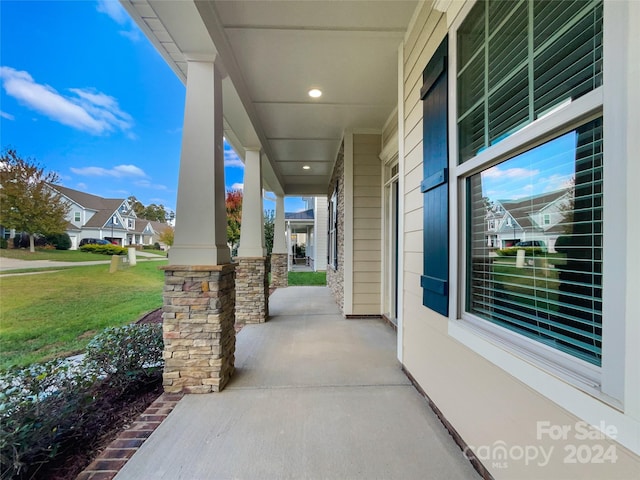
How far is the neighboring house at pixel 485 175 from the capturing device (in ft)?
3.04

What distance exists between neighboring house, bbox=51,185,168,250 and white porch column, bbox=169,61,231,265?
1023mm

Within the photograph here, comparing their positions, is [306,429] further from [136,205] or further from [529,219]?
[136,205]

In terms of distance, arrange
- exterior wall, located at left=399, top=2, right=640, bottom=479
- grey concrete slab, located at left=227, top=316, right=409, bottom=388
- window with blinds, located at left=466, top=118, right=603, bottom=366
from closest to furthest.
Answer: exterior wall, located at left=399, top=2, right=640, bottom=479 → window with blinds, located at left=466, top=118, right=603, bottom=366 → grey concrete slab, located at left=227, top=316, right=409, bottom=388

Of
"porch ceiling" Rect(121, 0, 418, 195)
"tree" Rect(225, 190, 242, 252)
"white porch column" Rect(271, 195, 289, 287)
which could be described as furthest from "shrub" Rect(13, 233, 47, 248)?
"tree" Rect(225, 190, 242, 252)

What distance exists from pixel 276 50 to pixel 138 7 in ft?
4.10

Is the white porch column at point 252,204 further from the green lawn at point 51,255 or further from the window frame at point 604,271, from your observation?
the window frame at point 604,271

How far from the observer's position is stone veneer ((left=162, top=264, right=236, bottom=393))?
94.6 inches

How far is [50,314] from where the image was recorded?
259 cm

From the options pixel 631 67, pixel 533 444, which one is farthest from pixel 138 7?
pixel 533 444

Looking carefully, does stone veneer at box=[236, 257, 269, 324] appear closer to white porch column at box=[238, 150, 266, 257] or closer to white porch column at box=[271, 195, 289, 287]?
white porch column at box=[238, 150, 266, 257]

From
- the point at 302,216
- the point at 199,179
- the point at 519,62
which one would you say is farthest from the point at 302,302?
the point at 302,216

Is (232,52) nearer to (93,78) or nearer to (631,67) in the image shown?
(93,78)

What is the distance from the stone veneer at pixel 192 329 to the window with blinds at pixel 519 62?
2340mm

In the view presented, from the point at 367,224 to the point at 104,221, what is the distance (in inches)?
149
